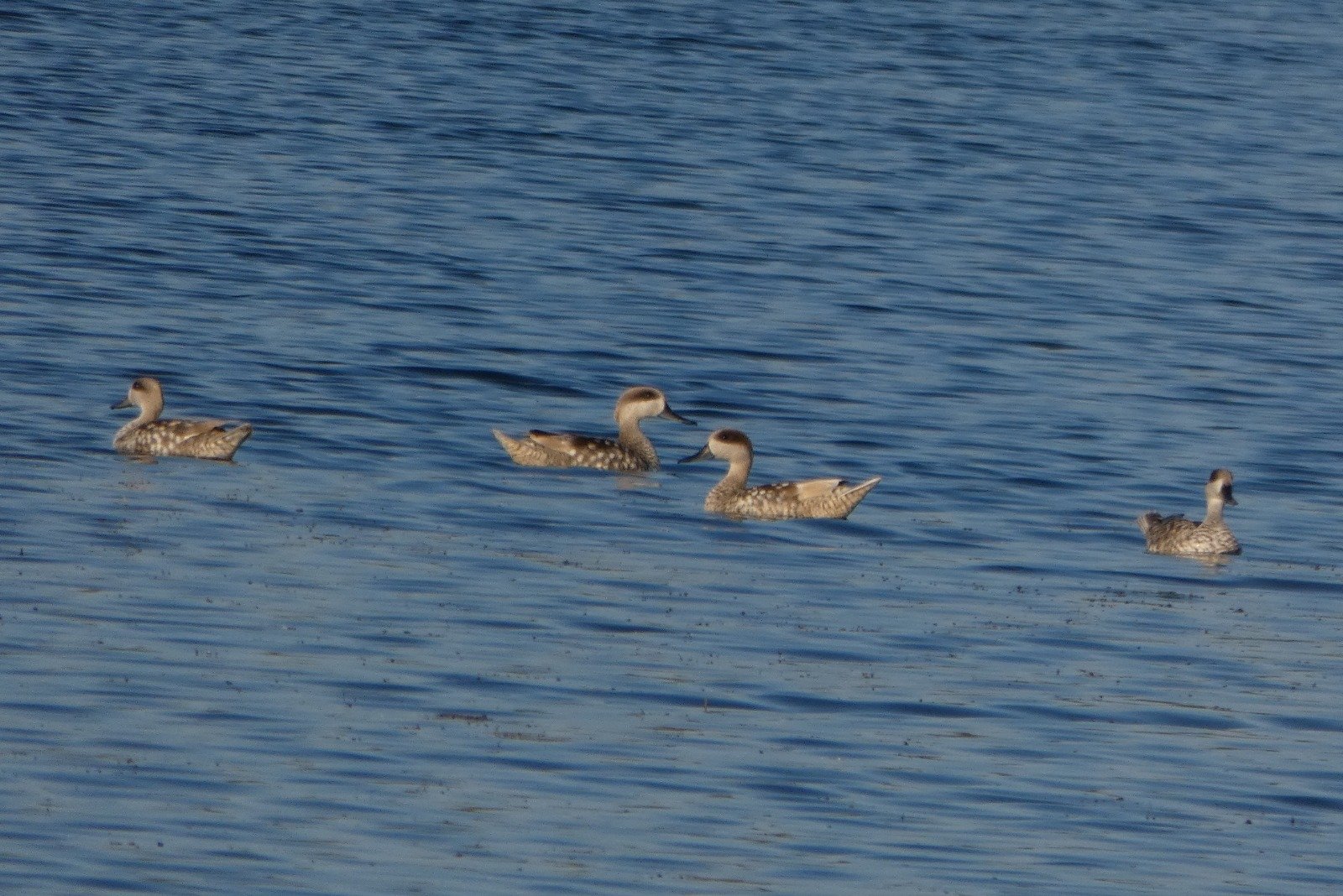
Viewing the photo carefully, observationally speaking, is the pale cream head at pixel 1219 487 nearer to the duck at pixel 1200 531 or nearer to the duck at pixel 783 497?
the duck at pixel 1200 531

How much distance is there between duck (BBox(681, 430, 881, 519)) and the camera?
16078 millimetres

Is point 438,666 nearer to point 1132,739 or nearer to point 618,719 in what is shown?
point 618,719

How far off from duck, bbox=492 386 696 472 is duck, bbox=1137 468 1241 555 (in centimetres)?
341

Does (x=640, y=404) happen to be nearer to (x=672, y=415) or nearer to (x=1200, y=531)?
(x=672, y=415)

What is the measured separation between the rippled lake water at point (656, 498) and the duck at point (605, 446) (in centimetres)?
16

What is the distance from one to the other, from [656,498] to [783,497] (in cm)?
117

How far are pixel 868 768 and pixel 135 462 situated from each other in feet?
22.5

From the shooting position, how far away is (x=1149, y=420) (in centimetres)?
2061

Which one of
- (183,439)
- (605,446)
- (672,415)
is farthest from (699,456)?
(183,439)

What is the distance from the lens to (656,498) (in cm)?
1712

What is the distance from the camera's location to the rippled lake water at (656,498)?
10453 millimetres

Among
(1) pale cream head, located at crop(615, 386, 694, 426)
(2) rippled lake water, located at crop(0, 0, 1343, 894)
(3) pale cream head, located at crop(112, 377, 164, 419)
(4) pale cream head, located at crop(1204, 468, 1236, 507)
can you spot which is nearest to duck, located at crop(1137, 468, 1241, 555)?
(4) pale cream head, located at crop(1204, 468, 1236, 507)

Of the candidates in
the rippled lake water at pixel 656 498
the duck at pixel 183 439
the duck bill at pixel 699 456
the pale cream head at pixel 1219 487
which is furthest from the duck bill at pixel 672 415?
the pale cream head at pixel 1219 487

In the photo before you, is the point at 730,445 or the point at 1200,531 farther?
the point at 730,445
